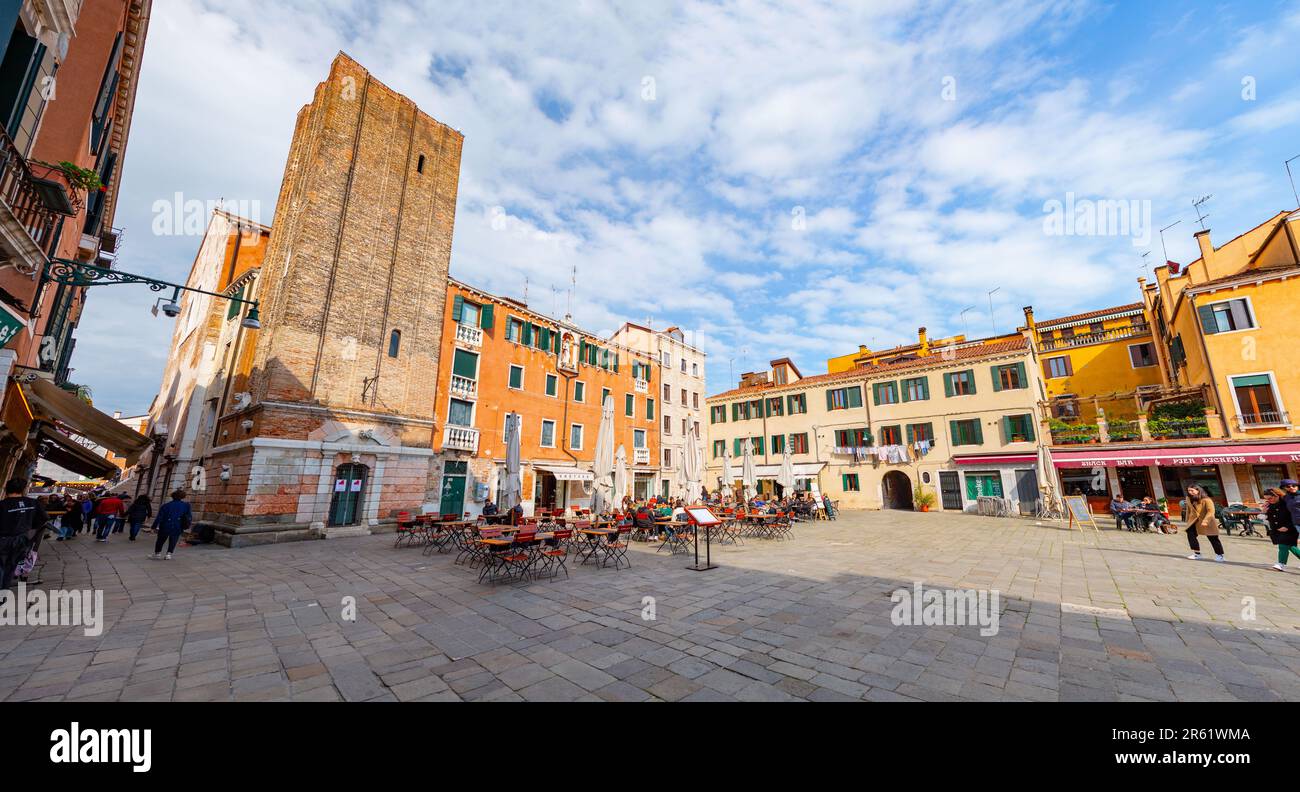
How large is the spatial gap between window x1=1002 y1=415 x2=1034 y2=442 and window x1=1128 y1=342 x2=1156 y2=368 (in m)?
8.78

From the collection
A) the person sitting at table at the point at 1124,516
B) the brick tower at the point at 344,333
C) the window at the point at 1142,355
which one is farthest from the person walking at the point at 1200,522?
the brick tower at the point at 344,333

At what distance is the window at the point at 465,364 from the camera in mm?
19141

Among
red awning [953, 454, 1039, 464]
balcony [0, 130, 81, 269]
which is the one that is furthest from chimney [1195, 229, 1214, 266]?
balcony [0, 130, 81, 269]

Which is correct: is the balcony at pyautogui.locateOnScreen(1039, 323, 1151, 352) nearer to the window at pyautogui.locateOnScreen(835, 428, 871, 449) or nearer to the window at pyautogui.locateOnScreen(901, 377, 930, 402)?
the window at pyautogui.locateOnScreen(901, 377, 930, 402)

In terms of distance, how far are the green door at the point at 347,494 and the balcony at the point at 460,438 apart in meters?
3.28

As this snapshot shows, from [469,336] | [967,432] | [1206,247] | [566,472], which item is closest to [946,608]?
[566,472]

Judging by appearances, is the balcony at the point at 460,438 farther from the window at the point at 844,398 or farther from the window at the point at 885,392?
the window at the point at 885,392

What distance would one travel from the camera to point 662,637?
497 cm

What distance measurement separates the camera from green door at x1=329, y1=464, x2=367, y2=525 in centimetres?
1459

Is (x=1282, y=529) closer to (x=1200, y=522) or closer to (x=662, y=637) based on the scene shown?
(x=1200, y=522)

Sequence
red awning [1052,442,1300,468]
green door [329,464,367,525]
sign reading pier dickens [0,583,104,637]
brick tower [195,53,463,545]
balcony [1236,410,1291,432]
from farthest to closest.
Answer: balcony [1236,410,1291,432], red awning [1052,442,1300,468], green door [329,464,367,525], brick tower [195,53,463,545], sign reading pier dickens [0,583,104,637]

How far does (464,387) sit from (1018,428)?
2650 centimetres
